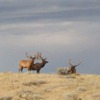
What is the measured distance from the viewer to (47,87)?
3606 centimetres

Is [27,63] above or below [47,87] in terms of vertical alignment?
above

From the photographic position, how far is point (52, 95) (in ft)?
112

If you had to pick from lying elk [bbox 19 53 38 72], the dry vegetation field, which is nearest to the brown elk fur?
lying elk [bbox 19 53 38 72]

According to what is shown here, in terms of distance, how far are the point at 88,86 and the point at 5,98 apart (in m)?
7.01

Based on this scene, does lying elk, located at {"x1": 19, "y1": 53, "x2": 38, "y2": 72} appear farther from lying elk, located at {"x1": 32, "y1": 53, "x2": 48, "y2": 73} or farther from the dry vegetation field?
the dry vegetation field

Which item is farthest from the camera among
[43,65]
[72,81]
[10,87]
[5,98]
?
[43,65]

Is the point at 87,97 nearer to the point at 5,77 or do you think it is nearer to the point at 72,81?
the point at 72,81

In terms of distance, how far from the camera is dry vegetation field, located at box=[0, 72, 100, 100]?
33.7 m

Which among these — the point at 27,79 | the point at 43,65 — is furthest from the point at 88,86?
the point at 43,65

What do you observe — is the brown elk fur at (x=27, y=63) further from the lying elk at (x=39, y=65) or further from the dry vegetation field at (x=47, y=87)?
the dry vegetation field at (x=47, y=87)

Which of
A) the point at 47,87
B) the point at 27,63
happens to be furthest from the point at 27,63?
the point at 47,87

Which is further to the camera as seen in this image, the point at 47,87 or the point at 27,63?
the point at 27,63

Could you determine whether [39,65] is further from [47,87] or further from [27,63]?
[47,87]

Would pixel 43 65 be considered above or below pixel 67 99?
above
